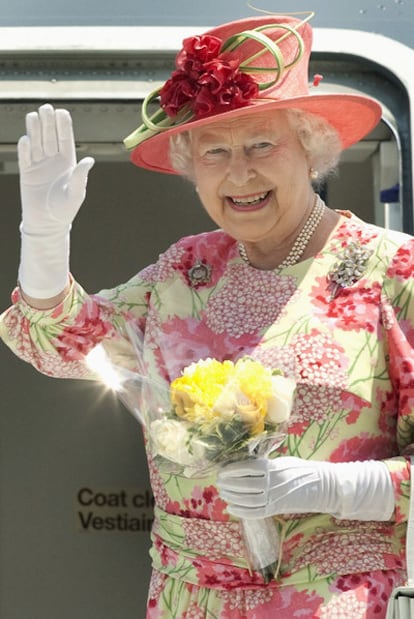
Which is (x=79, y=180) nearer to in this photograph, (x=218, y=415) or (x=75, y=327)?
(x=75, y=327)

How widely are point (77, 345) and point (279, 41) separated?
69 centimetres

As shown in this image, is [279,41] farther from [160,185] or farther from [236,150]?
[160,185]

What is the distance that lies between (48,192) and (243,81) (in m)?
0.42

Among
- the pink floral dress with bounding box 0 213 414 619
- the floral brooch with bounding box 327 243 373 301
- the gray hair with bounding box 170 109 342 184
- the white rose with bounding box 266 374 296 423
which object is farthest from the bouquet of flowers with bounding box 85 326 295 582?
the gray hair with bounding box 170 109 342 184

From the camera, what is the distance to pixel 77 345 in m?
2.42

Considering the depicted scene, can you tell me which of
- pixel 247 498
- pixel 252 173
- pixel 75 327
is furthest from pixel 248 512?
pixel 252 173

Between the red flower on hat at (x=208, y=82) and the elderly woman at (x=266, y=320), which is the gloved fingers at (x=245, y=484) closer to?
the elderly woman at (x=266, y=320)

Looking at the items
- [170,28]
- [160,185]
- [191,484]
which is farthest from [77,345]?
[160,185]

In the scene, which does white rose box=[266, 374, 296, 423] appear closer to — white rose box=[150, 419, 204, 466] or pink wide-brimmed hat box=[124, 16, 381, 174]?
white rose box=[150, 419, 204, 466]

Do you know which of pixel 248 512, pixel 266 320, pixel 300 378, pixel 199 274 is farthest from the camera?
pixel 199 274

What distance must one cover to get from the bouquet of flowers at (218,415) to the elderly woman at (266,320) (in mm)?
63

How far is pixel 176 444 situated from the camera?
82.3 inches

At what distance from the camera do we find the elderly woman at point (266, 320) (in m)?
2.23

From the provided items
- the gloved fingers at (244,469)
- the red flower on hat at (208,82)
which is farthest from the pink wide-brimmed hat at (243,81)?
the gloved fingers at (244,469)
